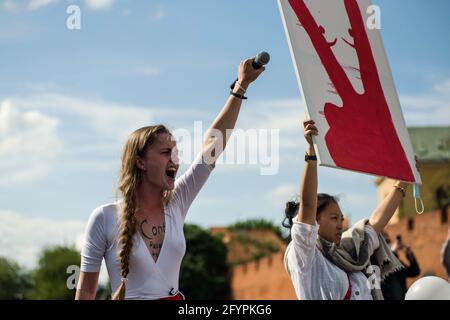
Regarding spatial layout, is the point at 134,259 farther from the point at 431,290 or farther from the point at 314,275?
the point at 431,290

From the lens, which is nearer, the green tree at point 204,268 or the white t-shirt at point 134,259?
the white t-shirt at point 134,259

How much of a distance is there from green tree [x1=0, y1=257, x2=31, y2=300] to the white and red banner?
66990 millimetres

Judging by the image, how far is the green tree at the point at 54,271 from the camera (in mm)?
57844

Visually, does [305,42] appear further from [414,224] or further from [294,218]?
[414,224]

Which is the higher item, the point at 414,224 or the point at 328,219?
the point at 414,224

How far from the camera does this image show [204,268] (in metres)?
54.8

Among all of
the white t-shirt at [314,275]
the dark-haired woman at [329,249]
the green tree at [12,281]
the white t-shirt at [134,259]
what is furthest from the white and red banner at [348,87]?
the green tree at [12,281]

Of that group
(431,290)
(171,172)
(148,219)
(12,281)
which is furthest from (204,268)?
(148,219)

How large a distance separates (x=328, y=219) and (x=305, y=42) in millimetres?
792

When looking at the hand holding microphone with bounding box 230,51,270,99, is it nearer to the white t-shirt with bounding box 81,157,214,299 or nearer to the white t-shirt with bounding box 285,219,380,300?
the white t-shirt with bounding box 285,219,380,300

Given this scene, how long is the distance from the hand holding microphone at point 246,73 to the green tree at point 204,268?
47331 mm

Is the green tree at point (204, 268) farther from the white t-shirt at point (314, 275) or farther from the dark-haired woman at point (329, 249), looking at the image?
the white t-shirt at point (314, 275)
